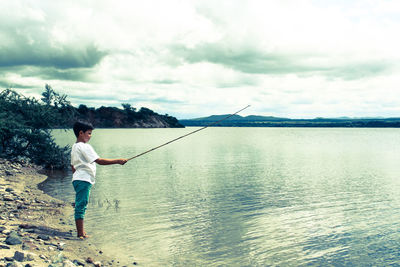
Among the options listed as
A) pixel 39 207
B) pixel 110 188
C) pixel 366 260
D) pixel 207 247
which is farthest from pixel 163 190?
pixel 366 260

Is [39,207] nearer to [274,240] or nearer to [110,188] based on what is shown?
[110,188]

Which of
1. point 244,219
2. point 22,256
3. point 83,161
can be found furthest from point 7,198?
point 244,219

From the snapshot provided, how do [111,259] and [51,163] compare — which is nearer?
[111,259]

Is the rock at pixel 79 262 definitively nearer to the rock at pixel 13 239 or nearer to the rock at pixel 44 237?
the rock at pixel 13 239

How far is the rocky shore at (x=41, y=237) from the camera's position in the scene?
5965 millimetres

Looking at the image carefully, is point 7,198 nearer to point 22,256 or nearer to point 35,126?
point 22,256

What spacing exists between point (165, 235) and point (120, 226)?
1.69 meters

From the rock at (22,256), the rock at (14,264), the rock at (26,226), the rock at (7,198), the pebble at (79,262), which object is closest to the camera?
the rock at (14,264)

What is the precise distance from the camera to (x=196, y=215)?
11594mm

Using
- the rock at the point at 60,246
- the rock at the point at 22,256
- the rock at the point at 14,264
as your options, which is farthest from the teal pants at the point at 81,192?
the rock at the point at 14,264

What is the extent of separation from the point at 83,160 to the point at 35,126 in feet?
58.9

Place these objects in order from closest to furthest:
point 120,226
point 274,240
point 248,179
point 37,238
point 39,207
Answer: point 37,238
point 274,240
point 120,226
point 39,207
point 248,179

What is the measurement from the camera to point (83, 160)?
7.43m

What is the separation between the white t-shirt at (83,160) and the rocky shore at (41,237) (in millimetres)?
1628
